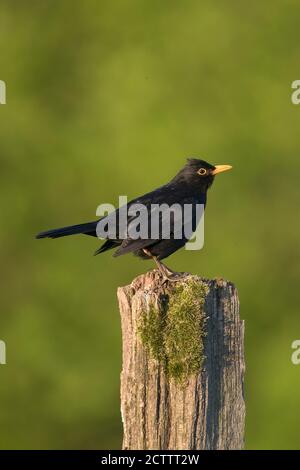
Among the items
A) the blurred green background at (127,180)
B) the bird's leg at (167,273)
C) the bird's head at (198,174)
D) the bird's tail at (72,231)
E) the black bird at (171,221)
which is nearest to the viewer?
the bird's leg at (167,273)

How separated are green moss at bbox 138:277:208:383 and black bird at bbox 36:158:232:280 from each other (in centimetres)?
153

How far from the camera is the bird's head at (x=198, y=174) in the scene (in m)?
8.69

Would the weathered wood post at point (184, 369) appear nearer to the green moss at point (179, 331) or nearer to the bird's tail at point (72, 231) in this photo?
the green moss at point (179, 331)

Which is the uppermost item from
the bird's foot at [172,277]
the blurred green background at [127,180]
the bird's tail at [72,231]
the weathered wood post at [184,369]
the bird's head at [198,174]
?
the blurred green background at [127,180]

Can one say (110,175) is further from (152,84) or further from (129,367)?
(129,367)

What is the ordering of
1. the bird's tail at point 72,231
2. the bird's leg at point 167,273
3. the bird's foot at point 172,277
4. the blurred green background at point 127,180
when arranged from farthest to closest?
1. the blurred green background at point 127,180
2. the bird's tail at point 72,231
3. the bird's leg at point 167,273
4. the bird's foot at point 172,277

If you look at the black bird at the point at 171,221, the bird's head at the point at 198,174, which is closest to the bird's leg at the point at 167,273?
the black bird at the point at 171,221

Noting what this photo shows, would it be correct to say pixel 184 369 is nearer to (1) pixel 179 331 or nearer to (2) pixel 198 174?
(1) pixel 179 331

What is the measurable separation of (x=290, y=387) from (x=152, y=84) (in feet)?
20.3

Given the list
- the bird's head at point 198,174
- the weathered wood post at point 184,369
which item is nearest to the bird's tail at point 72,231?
the bird's head at point 198,174

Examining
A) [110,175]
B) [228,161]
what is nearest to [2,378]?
[110,175]

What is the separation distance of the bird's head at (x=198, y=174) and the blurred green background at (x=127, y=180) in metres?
8.03

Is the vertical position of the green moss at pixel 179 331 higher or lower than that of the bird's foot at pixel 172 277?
lower

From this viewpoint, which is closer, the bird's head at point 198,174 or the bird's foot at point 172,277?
the bird's foot at point 172,277
